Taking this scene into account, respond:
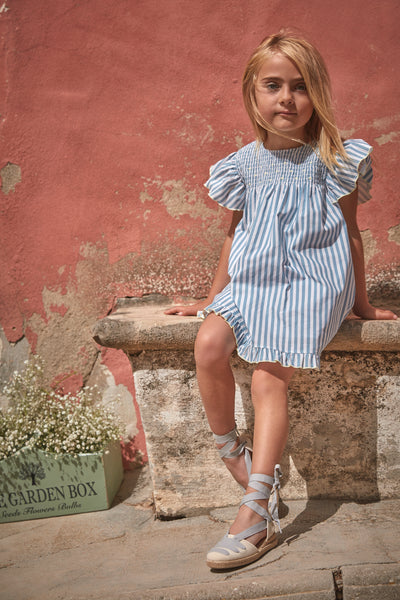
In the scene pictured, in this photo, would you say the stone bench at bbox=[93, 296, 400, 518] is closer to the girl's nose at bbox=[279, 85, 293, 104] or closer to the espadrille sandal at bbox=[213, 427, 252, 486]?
the espadrille sandal at bbox=[213, 427, 252, 486]

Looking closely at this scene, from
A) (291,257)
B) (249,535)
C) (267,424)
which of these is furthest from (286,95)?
(249,535)

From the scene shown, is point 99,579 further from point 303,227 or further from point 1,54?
point 1,54

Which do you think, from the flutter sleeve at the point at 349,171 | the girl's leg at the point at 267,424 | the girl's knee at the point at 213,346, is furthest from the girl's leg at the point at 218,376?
the flutter sleeve at the point at 349,171

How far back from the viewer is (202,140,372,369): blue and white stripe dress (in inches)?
62.8

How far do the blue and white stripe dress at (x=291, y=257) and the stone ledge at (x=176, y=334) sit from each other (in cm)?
8

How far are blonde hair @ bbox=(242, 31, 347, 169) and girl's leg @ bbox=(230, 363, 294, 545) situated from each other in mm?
716

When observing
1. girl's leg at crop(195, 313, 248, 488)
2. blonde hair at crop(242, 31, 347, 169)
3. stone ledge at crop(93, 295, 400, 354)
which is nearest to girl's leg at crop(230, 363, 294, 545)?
girl's leg at crop(195, 313, 248, 488)

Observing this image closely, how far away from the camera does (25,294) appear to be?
8.05 ft

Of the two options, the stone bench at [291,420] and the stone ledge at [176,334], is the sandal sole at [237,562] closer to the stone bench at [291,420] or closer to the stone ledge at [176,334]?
the stone bench at [291,420]

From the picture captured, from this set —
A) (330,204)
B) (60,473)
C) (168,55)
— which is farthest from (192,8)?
(60,473)

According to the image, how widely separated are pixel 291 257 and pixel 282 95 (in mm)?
526

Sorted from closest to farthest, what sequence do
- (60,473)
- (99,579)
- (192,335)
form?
(99,579) → (192,335) → (60,473)

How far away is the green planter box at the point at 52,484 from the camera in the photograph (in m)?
2.07

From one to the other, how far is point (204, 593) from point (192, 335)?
78cm
